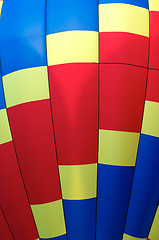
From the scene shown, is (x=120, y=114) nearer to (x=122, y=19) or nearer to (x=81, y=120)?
(x=81, y=120)

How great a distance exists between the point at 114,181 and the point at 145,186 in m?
0.34

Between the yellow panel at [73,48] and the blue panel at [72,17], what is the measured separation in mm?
73

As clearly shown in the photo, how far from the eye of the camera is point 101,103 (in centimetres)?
310

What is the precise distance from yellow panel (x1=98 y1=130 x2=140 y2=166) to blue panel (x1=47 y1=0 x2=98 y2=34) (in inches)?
45.1

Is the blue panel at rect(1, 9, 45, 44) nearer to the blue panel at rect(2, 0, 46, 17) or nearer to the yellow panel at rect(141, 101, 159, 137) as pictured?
the blue panel at rect(2, 0, 46, 17)

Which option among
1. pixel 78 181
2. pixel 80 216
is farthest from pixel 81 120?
pixel 80 216

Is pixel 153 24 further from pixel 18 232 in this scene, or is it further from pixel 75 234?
pixel 18 232

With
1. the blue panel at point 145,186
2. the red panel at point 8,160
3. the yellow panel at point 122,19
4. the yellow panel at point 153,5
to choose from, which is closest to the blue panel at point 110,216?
the blue panel at point 145,186

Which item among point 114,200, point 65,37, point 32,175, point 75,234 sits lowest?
point 75,234

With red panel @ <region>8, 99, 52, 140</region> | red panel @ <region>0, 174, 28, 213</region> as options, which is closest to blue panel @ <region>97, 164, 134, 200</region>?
red panel @ <region>8, 99, 52, 140</region>

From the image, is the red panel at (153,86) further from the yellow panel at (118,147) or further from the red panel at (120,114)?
the yellow panel at (118,147)

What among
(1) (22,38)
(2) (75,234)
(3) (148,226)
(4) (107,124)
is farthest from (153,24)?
(2) (75,234)

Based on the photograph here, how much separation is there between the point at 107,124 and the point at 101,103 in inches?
9.0

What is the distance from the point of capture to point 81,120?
3.09 metres
